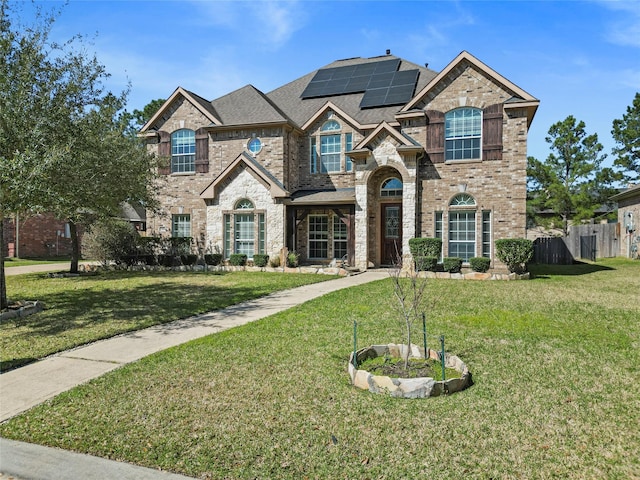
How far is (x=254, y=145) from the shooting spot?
20781 mm

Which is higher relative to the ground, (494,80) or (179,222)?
(494,80)

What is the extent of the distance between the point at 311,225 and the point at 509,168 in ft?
29.4

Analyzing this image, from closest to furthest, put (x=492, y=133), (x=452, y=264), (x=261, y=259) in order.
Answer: (x=452, y=264) < (x=492, y=133) < (x=261, y=259)

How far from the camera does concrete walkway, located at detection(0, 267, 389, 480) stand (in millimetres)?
3562

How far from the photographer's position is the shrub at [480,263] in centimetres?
1574

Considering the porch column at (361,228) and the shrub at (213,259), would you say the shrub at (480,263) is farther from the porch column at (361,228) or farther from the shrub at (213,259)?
the shrub at (213,259)

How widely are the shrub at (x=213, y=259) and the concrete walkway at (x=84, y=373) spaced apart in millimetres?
8272

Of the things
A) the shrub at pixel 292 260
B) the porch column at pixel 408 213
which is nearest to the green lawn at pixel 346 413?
the porch column at pixel 408 213

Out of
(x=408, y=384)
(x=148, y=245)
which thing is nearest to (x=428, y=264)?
(x=408, y=384)

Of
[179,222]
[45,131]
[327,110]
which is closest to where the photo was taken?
[45,131]

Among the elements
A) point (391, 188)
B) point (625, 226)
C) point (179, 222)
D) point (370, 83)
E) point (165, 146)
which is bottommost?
point (625, 226)

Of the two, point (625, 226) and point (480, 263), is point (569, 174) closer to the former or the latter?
point (625, 226)

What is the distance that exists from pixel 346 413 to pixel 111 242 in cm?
1784

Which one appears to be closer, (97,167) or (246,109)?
(97,167)
